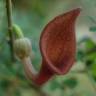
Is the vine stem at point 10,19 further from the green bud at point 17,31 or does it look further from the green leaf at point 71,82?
the green leaf at point 71,82

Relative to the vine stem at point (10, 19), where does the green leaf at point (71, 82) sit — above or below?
below

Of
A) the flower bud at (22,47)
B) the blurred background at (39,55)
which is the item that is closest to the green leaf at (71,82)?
the blurred background at (39,55)

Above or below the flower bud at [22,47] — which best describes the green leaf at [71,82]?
below

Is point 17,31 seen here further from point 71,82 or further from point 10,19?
point 71,82

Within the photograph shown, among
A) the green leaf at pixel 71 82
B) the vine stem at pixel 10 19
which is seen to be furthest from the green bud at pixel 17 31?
the green leaf at pixel 71 82

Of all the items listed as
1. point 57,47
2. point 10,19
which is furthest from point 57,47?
point 10,19
